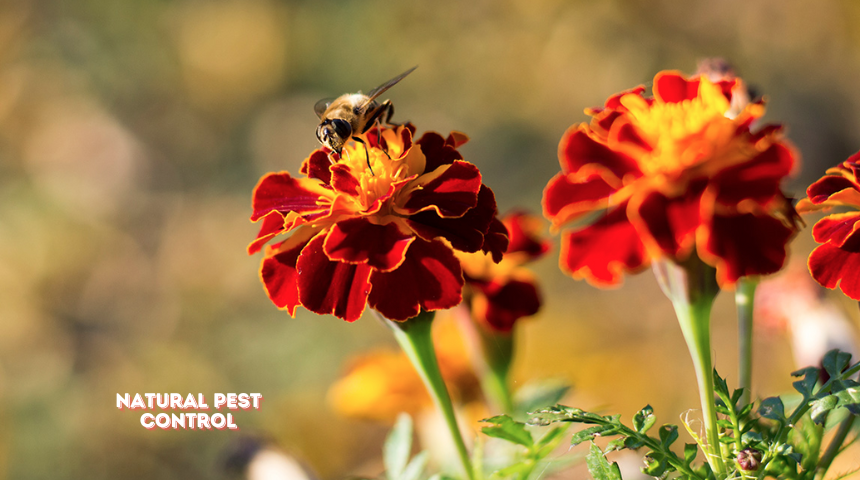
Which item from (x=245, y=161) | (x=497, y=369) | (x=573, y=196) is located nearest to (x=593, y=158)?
(x=573, y=196)

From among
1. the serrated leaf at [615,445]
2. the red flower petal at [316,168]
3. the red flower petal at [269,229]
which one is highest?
the red flower petal at [316,168]

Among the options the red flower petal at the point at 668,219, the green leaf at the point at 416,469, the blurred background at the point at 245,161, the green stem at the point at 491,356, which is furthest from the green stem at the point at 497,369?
the blurred background at the point at 245,161

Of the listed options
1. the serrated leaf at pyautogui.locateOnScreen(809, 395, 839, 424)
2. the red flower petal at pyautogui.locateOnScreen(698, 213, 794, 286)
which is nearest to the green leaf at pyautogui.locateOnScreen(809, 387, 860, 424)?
the serrated leaf at pyautogui.locateOnScreen(809, 395, 839, 424)

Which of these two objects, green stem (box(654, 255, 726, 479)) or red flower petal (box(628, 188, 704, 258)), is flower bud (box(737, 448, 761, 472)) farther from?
red flower petal (box(628, 188, 704, 258))

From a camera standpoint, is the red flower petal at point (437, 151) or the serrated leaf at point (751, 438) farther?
the red flower petal at point (437, 151)

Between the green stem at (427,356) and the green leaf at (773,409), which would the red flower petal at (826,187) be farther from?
the green stem at (427,356)

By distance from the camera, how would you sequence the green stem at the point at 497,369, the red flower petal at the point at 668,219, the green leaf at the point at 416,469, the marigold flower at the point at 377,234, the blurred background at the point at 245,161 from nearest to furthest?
the red flower petal at the point at 668,219
the marigold flower at the point at 377,234
the green leaf at the point at 416,469
the green stem at the point at 497,369
the blurred background at the point at 245,161

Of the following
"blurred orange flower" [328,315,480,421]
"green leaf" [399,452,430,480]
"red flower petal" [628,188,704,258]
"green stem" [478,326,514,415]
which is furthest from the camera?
"blurred orange flower" [328,315,480,421]
